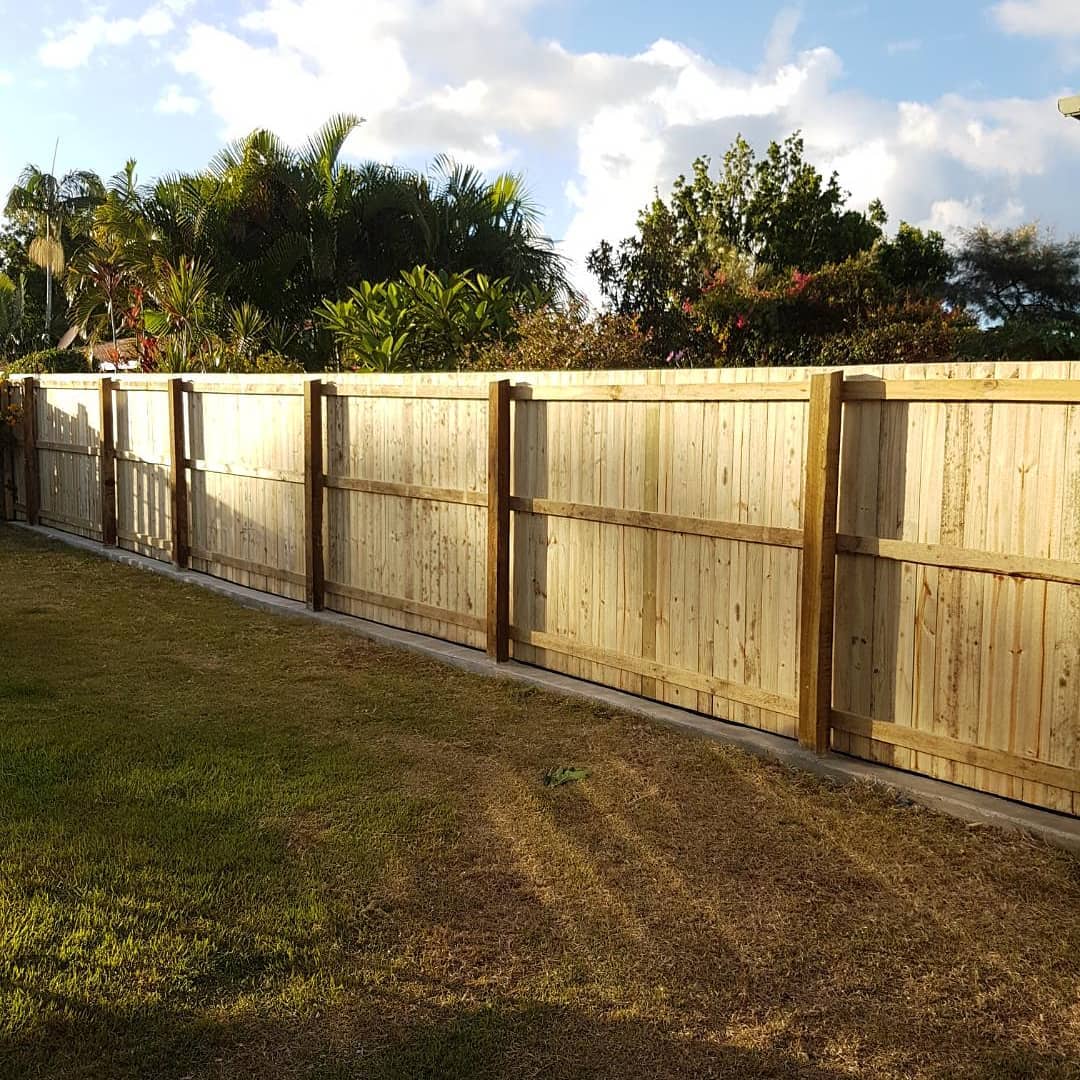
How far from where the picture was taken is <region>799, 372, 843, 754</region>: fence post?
17.2 ft

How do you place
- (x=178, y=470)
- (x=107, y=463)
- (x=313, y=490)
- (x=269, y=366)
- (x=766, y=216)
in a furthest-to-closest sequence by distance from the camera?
1. (x=766, y=216)
2. (x=269, y=366)
3. (x=107, y=463)
4. (x=178, y=470)
5. (x=313, y=490)

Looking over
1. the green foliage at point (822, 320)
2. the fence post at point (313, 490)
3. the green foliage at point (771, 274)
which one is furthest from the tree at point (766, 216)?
the fence post at point (313, 490)

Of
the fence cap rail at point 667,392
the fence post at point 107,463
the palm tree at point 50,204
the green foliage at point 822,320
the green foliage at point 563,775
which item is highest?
the palm tree at point 50,204

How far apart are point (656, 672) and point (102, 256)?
2788cm

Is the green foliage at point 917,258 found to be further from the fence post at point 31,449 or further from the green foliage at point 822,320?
the fence post at point 31,449

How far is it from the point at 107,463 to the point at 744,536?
8.77 m

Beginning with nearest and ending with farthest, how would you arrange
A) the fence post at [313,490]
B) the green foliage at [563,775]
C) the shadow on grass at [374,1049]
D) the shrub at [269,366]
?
1. the shadow on grass at [374,1049]
2. the green foliage at [563,775]
3. the fence post at [313,490]
4. the shrub at [269,366]

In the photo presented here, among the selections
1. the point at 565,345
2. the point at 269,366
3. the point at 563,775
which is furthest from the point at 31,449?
the point at 563,775

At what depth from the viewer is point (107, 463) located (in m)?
12.5

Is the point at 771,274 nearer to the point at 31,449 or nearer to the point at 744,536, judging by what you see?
the point at 31,449

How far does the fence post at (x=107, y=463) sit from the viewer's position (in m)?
12.4

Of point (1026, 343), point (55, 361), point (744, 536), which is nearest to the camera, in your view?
point (744, 536)

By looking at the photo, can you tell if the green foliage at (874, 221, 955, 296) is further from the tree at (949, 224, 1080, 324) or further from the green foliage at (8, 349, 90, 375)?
the green foliage at (8, 349, 90, 375)

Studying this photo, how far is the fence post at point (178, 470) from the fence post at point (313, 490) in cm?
248
